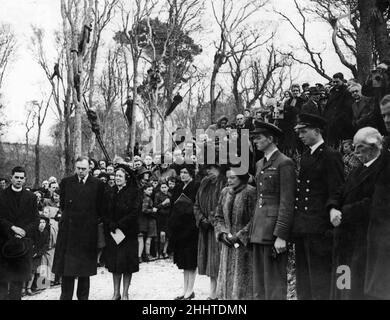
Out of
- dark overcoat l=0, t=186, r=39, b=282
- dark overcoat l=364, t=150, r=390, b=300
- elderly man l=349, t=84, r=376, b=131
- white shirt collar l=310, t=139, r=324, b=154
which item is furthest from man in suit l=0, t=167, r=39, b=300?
elderly man l=349, t=84, r=376, b=131

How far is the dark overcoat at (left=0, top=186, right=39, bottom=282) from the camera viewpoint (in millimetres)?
6203

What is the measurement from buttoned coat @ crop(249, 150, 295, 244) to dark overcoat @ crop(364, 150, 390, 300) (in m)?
0.92

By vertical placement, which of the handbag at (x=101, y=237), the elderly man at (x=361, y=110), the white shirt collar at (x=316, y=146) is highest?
the elderly man at (x=361, y=110)

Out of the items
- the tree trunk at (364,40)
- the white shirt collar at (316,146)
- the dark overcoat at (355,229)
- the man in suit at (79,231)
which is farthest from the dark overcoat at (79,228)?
the tree trunk at (364,40)

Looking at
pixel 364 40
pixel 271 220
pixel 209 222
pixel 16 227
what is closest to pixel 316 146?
pixel 271 220

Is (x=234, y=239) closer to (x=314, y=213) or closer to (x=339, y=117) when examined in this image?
(x=314, y=213)

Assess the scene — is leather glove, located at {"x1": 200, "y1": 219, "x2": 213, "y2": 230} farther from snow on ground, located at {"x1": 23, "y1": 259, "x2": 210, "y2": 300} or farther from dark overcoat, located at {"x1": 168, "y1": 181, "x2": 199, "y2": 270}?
snow on ground, located at {"x1": 23, "y1": 259, "x2": 210, "y2": 300}

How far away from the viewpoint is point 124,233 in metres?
6.80

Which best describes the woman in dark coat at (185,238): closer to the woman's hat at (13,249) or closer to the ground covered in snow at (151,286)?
the ground covered in snow at (151,286)

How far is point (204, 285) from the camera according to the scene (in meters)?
8.22

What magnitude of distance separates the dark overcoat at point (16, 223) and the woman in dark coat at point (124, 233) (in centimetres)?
96

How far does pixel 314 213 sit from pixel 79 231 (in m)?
3.21

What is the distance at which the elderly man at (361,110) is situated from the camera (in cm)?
701
